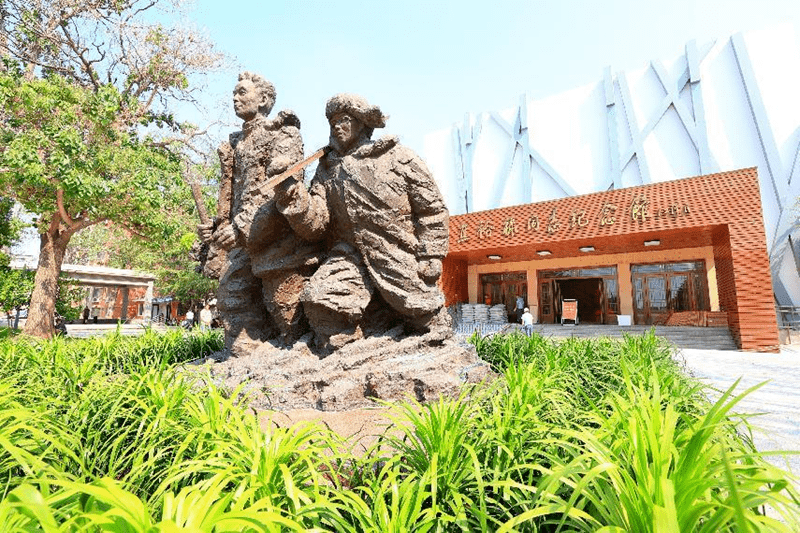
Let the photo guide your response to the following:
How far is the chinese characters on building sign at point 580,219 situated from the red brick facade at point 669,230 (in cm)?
2

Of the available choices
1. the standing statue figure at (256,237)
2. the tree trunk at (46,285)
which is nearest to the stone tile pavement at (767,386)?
the standing statue figure at (256,237)

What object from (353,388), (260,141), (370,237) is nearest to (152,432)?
(353,388)

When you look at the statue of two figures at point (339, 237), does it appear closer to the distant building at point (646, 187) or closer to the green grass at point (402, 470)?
the green grass at point (402, 470)

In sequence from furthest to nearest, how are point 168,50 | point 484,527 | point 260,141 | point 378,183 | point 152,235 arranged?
point 168,50, point 152,235, point 260,141, point 378,183, point 484,527

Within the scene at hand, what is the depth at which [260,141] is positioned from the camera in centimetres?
470

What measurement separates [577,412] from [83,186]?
8.35m

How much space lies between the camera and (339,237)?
14.7 ft

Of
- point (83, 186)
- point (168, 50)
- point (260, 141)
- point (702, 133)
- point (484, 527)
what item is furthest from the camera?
point (702, 133)

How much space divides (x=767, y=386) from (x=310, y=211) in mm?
6771

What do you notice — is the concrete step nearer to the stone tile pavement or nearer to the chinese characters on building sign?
the stone tile pavement

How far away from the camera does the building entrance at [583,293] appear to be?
1652cm

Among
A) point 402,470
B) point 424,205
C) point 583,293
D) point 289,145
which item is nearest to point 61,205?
point 289,145

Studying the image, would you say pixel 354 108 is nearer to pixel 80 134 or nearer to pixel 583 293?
pixel 80 134

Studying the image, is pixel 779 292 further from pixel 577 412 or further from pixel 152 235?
pixel 152 235
